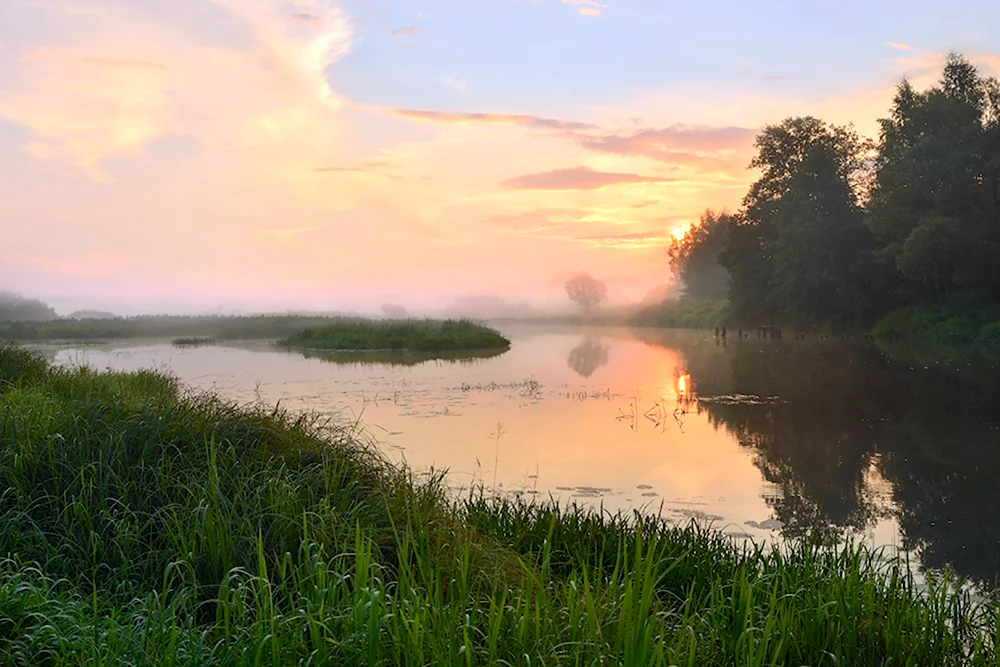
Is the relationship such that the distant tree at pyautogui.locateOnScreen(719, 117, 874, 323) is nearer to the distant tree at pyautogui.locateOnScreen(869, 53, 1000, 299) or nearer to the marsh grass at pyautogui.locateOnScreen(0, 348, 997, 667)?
the distant tree at pyautogui.locateOnScreen(869, 53, 1000, 299)

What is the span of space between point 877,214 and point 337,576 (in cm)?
4517

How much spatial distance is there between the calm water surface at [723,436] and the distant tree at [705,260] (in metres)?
61.7

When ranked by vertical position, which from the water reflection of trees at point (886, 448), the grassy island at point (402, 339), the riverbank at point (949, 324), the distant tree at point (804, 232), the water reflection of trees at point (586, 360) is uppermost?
the distant tree at point (804, 232)

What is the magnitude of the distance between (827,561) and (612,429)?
952 cm

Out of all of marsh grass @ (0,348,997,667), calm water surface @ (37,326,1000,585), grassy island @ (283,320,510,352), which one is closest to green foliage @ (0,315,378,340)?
grassy island @ (283,320,510,352)

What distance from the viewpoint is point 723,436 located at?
14336 mm

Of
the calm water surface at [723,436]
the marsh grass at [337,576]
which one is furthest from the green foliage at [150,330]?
the marsh grass at [337,576]

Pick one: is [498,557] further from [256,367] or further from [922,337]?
[922,337]

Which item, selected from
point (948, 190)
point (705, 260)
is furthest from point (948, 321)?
point (705, 260)

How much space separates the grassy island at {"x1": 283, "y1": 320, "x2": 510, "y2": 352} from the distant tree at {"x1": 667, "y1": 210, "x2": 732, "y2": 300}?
50.1 meters

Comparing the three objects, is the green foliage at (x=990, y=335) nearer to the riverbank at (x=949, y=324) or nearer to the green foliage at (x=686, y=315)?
the riverbank at (x=949, y=324)

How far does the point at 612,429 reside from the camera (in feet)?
49.5

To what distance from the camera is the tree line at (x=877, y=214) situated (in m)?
37.7

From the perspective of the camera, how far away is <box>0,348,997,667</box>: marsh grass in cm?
390
